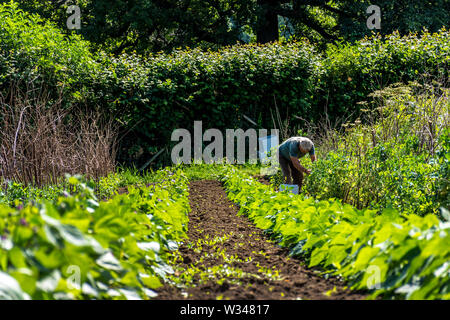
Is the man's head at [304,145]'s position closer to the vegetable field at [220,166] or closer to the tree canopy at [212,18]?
the vegetable field at [220,166]

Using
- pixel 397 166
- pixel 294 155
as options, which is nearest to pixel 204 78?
pixel 294 155

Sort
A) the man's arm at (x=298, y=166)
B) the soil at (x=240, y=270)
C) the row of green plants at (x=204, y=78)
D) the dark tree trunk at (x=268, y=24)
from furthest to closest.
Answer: the dark tree trunk at (x=268, y=24), the row of green plants at (x=204, y=78), the man's arm at (x=298, y=166), the soil at (x=240, y=270)

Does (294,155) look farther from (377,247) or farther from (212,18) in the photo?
(212,18)

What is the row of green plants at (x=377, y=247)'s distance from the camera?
2035 millimetres

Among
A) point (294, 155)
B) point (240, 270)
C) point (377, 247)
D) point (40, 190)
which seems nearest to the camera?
point (377, 247)

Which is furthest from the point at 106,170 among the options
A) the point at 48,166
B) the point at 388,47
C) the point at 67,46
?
the point at 388,47

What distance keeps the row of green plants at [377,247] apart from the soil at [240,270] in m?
0.13

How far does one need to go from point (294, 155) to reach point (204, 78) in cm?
466

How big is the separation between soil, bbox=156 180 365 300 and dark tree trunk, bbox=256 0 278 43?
13840mm

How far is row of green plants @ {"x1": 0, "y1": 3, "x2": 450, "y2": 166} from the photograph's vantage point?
9.21m

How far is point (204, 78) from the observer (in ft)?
36.2

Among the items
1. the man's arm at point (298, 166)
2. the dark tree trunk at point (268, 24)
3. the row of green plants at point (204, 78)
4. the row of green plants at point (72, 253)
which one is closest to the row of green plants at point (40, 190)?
the row of green plants at point (72, 253)

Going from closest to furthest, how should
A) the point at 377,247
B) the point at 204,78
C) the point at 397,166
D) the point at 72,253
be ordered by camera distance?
1. the point at 72,253
2. the point at 377,247
3. the point at 397,166
4. the point at 204,78

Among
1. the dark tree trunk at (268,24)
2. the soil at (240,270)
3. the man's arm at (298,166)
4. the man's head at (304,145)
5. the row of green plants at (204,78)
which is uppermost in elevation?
the dark tree trunk at (268,24)
